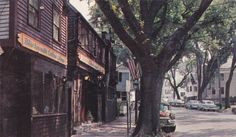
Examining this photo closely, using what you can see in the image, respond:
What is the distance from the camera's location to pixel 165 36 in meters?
37.7

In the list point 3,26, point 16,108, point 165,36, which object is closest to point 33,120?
point 16,108

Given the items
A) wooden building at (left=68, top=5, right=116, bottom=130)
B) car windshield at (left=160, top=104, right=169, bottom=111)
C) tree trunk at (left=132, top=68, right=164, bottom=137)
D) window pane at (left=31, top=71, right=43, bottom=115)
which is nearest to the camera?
window pane at (left=31, top=71, right=43, bottom=115)

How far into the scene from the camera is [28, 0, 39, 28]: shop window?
17688 mm

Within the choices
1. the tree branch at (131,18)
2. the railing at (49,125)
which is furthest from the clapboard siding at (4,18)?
the tree branch at (131,18)

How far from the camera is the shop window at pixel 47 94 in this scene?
18.5 meters

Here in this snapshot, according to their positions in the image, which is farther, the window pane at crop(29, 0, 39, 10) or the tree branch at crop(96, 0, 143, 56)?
the tree branch at crop(96, 0, 143, 56)

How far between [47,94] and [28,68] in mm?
3168

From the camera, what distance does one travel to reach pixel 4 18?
15695 millimetres

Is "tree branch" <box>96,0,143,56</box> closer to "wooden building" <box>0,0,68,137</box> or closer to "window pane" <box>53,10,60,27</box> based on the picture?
"window pane" <box>53,10,60,27</box>

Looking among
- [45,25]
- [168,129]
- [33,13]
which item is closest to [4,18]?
[33,13]

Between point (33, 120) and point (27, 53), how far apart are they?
98.0 inches

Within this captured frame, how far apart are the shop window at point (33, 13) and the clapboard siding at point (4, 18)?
1.74 meters

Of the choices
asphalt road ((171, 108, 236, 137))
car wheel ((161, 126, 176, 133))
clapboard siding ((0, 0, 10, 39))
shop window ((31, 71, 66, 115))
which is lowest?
asphalt road ((171, 108, 236, 137))

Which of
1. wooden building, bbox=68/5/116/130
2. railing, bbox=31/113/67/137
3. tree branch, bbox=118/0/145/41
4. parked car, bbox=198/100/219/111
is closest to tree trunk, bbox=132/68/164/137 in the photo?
tree branch, bbox=118/0/145/41
